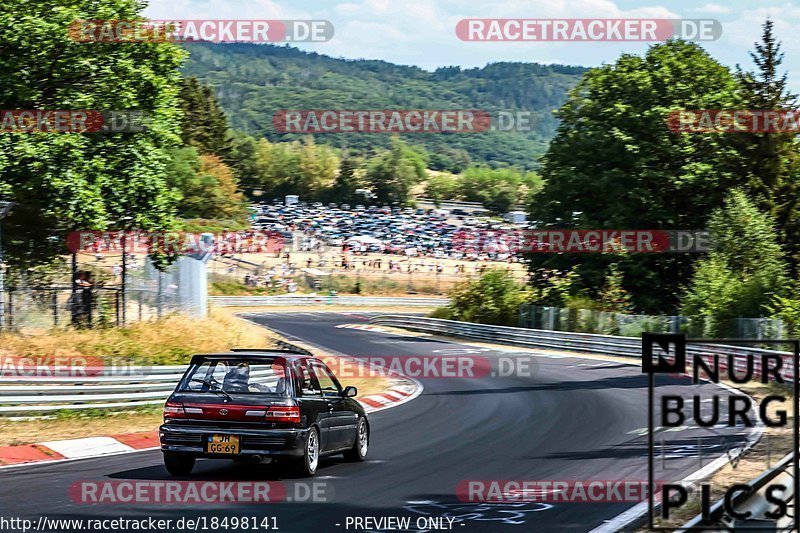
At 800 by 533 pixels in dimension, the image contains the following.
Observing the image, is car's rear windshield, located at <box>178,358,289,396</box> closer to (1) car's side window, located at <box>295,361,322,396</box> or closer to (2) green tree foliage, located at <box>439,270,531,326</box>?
(1) car's side window, located at <box>295,361,322,396</box>

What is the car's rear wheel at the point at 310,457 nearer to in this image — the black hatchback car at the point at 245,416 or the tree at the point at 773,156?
the black hatchback car at the point at 245,416

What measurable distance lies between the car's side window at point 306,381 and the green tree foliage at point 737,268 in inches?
1036

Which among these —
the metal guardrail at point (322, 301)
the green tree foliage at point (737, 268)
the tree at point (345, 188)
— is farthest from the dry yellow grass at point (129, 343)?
the tree at point (345, 188)

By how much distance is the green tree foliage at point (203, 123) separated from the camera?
109m

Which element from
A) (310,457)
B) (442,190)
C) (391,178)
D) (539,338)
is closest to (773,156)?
(539,338)

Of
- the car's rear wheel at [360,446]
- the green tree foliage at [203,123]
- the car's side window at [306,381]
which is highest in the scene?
the green tree foliage at [203,123]

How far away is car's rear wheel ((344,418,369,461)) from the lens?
44.5 ft

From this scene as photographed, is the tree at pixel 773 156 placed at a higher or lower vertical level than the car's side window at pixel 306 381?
higher

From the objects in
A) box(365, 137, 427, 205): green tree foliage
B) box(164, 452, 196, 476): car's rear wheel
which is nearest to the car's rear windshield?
box(164, 452, 196, 476): car's rear wheel

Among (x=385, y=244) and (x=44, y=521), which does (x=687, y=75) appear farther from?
(x=385, y=244)

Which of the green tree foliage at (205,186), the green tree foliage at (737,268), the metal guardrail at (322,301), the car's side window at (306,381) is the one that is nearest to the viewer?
the car's side window at (306,381)

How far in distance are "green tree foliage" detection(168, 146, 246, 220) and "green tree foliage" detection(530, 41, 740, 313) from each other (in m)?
51.0

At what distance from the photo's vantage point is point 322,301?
7219 centimetres

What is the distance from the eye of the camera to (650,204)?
142 feet
